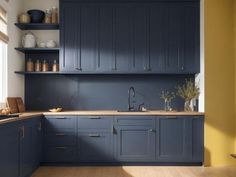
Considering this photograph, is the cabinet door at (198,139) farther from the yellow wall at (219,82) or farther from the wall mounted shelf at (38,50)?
the wall mounted shelf at (38,50)

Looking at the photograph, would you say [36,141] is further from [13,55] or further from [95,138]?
[13,55]

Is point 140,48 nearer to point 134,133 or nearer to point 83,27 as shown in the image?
point 83,27

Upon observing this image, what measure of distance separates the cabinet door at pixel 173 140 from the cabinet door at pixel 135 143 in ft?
0.39

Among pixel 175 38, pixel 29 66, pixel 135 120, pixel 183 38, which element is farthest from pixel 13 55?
pixel 183 38

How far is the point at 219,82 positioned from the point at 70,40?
7.80ft

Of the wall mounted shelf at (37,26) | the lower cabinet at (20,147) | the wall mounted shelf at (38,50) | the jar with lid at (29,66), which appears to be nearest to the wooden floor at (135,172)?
the lower cabinet at (20,147)

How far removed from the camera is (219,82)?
4867 millimetres

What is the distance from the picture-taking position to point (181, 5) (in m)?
5.09

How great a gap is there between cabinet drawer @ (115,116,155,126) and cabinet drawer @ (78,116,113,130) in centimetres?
13

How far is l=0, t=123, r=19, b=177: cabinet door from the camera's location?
313 cm

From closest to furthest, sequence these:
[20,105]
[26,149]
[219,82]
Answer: [26,149]
[219,82]
[20,105]

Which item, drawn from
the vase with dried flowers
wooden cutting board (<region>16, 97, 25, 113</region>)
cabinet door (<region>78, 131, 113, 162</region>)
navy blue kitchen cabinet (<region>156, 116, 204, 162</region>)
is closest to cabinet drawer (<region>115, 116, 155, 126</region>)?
navy blue kitchen cabinet (<region>156, 116, 204, 162</region>)

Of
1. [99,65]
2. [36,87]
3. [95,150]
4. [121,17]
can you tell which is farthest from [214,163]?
[36,87]

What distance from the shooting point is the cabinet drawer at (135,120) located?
15.8 feet
